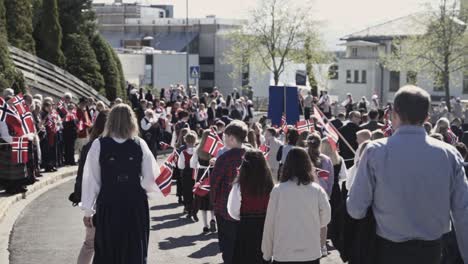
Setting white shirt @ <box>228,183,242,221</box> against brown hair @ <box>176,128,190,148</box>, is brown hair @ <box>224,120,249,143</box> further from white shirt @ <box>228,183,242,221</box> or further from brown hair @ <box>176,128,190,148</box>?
brown hair @ <box>176,128,190,148</box>

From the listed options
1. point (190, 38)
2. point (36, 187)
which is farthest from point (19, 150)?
point (190, 38)

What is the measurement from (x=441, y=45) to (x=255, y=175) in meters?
51.1

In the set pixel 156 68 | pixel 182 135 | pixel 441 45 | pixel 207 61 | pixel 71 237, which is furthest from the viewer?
pixel 207 61

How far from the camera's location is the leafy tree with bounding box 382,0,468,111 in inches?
2232

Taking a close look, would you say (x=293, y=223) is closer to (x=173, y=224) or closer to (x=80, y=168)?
Answer: (x=80, y=168)

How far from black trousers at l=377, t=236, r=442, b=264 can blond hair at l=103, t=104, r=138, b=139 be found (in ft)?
11.3

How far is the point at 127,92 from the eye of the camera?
39750 mm

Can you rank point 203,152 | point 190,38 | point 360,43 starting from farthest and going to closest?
point 190,38
point 360,43
point 203,152

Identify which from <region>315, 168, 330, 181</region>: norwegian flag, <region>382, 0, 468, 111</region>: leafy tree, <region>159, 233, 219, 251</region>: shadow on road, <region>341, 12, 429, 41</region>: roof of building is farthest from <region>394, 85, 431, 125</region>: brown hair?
<region>341, 12, 429, 41</region>: roof of building

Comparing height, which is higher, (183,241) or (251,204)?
(251,204)

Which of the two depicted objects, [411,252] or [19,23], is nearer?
[411,252]

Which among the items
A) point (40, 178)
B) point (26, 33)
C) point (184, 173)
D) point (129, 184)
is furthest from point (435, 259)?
point (26, 33)

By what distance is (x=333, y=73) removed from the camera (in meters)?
76.1

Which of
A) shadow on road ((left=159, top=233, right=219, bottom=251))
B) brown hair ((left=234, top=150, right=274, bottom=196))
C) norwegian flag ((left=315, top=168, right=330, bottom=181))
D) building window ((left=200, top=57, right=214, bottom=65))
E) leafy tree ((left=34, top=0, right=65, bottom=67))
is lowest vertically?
shadow on road ((left=159, top=233, right=219, bottom=251))
